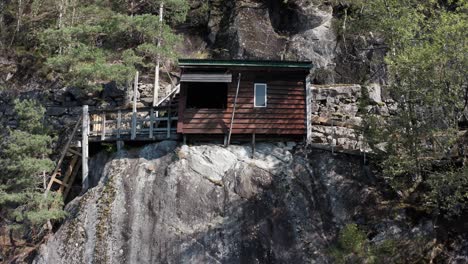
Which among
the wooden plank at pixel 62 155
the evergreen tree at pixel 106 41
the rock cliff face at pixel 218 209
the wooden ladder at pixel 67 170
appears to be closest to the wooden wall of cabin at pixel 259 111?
the rock cliff face at pixel 218 209

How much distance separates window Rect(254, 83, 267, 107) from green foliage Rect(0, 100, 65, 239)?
27.4 feet

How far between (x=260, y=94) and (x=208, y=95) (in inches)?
113

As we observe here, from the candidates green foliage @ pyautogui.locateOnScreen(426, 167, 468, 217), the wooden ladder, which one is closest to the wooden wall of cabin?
the wooden ladder

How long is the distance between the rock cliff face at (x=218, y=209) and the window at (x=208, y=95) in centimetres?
285

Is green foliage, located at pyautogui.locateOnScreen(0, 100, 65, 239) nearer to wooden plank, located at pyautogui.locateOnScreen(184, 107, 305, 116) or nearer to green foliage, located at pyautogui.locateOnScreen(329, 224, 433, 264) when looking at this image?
wooden plank, located at pyautogui.locateOnScreen(184, 107, 305, 116)

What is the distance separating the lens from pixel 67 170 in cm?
2105

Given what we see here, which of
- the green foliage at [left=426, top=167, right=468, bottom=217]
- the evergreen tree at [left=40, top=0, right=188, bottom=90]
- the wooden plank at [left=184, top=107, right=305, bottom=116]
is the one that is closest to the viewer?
the green foliage at [left=426, top=167, right=468, bottom=217]

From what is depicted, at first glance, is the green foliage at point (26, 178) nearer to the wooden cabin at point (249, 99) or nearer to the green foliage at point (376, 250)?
the wooden cabin at point (249, 99)

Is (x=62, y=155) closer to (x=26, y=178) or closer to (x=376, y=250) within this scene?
(x=26, y=178)

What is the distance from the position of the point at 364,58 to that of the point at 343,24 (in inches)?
91.5

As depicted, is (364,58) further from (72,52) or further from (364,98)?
(72,52)

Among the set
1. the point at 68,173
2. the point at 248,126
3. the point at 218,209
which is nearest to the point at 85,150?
the point at 68,173

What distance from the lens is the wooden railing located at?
66.2 ft

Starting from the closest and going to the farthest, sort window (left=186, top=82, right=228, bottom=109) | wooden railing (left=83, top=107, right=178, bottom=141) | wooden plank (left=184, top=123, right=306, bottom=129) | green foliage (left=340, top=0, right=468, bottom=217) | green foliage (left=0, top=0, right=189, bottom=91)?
green foliage (left=340, top=0, right=468, bottom=217), wooden plank (left=184, top=123, right=306, bottom=129), wooden railing (left=83, top=107, right=178, bottom=141), window (left=186, top=82, right=228, bottom=109), green foliage (left=0, top=0, right=189, bottom=91)
